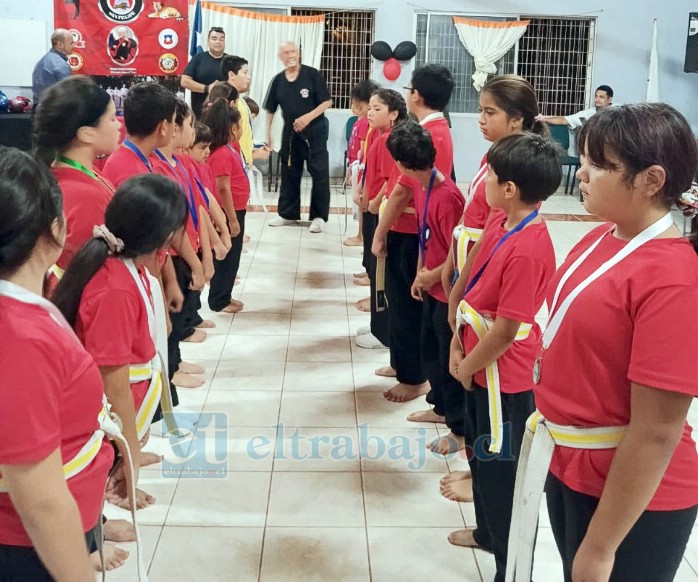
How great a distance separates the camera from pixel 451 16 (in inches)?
391

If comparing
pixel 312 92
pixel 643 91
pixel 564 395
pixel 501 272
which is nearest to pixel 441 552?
pixel 501 272

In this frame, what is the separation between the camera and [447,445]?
125 inches

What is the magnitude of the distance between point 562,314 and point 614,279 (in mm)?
125

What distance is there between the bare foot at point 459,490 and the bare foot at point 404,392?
820 millimetres

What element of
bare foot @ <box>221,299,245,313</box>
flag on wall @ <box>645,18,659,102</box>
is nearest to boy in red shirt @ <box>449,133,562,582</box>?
bare foot @ <box>221,299,245,313</box>

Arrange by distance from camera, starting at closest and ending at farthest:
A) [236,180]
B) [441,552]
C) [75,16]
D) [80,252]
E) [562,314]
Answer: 1. [562,314]
2. [80,252]
3. [441,552]
4. [236,180]
5. [75,16]

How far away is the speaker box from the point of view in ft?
31.0

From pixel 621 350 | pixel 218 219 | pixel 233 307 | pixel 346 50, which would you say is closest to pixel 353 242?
pixel 233 307

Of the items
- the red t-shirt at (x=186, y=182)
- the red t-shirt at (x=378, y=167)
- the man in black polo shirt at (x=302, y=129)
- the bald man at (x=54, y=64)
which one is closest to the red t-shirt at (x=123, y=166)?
the red t-shirt at (x=186, y=182)

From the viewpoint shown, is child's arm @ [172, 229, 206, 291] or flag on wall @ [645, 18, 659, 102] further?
flag on wall @ [645, 18, 659, 102]

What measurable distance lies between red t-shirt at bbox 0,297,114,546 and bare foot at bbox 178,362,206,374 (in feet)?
8.63

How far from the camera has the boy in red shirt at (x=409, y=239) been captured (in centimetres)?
335

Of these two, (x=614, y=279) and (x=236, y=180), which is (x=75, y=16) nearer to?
(x=236, y=180)

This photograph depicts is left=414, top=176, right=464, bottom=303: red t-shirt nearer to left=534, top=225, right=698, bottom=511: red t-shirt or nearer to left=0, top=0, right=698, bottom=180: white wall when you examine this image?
left=534, top=225, right=698, bottom=511: red t-shirt
